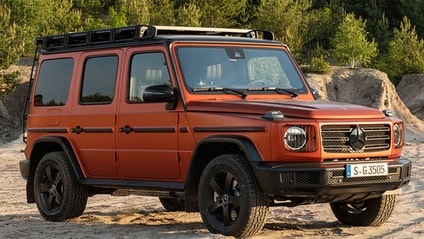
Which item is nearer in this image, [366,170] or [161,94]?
[366,170]

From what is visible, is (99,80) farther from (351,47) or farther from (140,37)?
(351,47)

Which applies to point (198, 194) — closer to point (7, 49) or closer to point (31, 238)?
point (31, 238)

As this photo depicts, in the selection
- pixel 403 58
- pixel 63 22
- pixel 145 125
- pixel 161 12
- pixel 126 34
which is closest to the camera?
pixel 145 125

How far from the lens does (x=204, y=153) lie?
8555 millimetres

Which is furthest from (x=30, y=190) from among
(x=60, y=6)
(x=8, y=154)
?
(x=60, y=6)

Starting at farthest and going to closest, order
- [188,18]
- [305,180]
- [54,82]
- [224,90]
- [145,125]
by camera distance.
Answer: [188,18]
[54,82]
[145,125]
[224,90]
[305,180]

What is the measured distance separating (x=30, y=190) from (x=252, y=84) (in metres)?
3.19

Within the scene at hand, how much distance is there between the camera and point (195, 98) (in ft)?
28.4

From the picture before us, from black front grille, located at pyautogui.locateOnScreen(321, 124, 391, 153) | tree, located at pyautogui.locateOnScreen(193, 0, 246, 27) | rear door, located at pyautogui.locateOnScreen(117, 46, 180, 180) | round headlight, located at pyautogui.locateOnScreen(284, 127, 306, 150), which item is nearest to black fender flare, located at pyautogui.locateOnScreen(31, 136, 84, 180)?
rear door, located at pyautogui.locateOnScreen(117, 46, 180, 180)

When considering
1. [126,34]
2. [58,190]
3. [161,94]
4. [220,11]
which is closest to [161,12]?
[220,11]

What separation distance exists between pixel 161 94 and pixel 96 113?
140 cm

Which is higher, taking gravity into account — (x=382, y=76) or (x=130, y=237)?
(x=382, y=76)

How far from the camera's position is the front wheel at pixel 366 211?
902 cm

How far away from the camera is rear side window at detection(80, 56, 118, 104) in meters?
9.62
